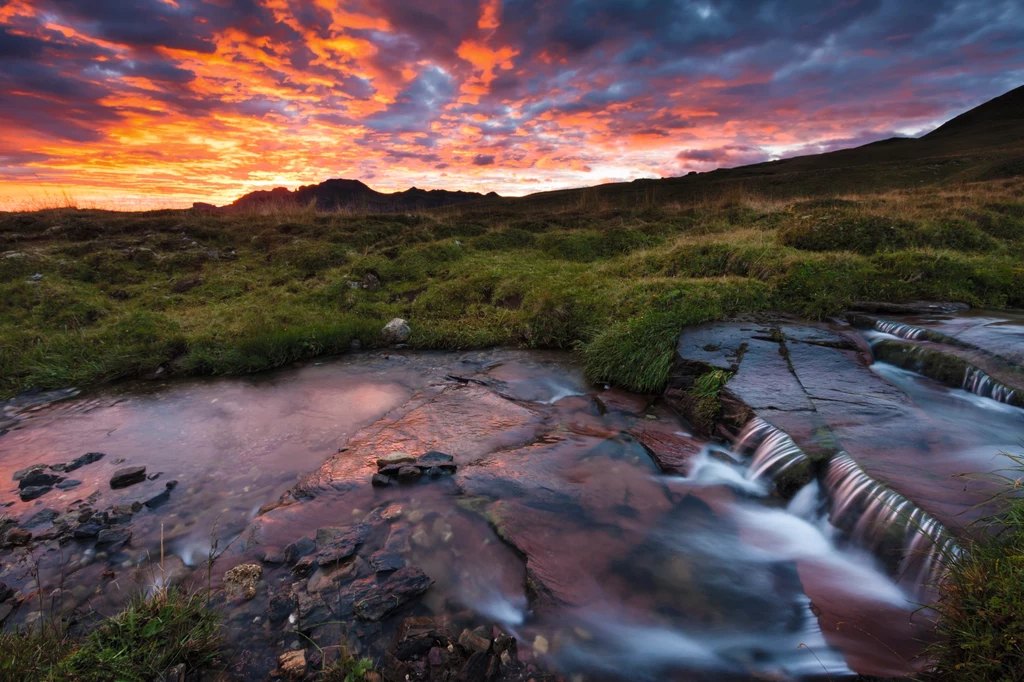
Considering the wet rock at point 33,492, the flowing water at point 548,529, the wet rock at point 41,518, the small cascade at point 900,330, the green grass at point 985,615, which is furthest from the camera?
the small cascade at point 900,330

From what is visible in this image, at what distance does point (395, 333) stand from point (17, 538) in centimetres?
659

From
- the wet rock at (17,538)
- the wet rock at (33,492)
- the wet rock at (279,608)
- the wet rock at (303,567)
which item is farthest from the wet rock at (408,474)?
the wet rock at (33,492)

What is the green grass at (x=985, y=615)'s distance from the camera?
2.05 m

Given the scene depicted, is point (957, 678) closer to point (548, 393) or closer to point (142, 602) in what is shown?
point (142, 602)

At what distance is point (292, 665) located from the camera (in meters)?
2.82

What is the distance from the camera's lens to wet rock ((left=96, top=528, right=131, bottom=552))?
404cm

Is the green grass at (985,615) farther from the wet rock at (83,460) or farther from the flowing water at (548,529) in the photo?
the wet rock at (83,460)

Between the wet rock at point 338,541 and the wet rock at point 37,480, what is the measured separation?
3680mm

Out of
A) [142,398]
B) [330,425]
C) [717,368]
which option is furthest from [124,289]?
[717,368]

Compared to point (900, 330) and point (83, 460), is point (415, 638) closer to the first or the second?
point (83, 460)

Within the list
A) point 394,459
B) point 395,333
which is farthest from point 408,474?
point 395,333

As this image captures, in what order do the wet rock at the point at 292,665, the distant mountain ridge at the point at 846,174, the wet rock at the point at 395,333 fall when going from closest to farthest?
the wet rock at the point at 292,665, the wet rock at the point at 395,333, the distant mountain ridge at the point at 846,174

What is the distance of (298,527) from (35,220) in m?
24.0

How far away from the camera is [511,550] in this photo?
395 centimetres
